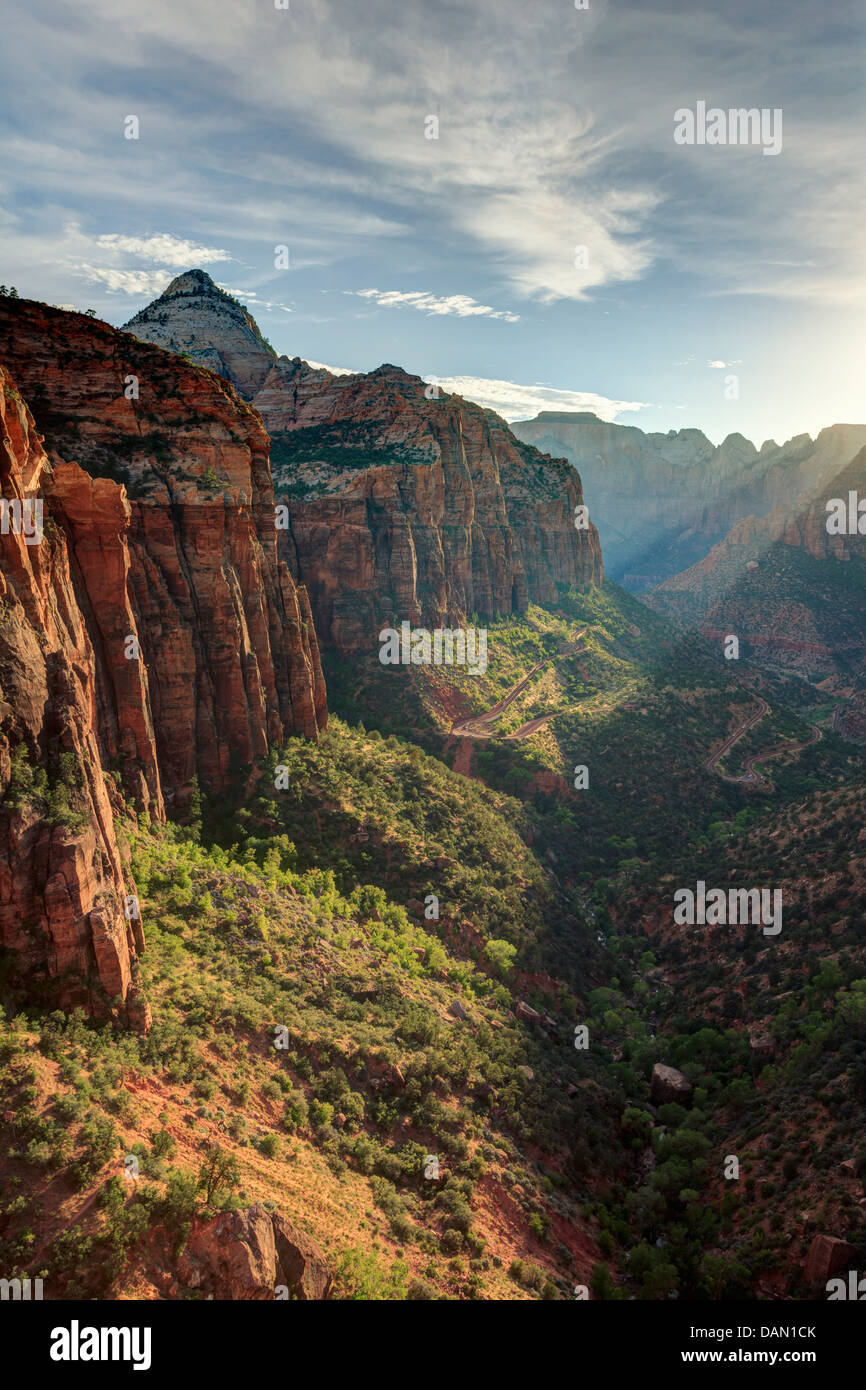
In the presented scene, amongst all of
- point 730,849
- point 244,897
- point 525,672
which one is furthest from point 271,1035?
point 525,672

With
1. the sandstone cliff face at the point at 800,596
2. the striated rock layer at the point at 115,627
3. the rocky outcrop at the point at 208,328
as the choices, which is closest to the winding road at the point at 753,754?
the sandstone cliff face at the point at 800,596

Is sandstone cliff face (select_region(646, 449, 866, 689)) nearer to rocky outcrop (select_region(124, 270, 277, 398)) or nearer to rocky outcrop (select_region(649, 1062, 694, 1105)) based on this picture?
rocky outcrop (select_region(649, 1062, 694, 1105))

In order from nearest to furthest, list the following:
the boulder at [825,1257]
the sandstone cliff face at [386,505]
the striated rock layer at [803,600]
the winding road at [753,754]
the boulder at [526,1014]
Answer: the boulder at [825,1257]
the boulder at [526,1014]
the winding road at [753,754]
the sandstone cliff face at [386,505]
the striated rock layer at [803,600]

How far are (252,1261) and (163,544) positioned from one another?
3202 cm

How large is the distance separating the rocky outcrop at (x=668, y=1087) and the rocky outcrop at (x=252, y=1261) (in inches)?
962

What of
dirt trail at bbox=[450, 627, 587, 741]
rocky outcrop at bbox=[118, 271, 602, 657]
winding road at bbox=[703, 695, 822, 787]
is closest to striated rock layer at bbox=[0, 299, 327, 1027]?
rocky outcrop at bbox=[118, 271, 602, 657]

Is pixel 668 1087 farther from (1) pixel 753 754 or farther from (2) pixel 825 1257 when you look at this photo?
(1) pixel 753 754

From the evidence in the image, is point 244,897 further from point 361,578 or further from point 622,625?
point 622,625

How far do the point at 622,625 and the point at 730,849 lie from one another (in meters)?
79.4

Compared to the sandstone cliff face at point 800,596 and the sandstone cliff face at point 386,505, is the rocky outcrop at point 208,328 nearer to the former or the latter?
the sandstone cliff face at point 386,505

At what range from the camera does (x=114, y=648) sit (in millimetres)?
30297

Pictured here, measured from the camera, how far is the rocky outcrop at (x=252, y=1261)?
15.8 m

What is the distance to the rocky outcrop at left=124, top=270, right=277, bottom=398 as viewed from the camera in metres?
93.8

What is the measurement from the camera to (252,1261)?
1606 cm
